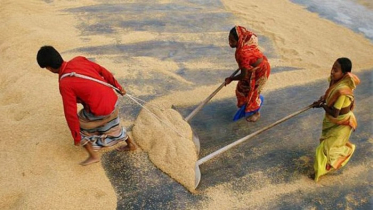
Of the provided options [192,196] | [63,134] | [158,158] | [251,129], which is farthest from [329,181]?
[63,134]

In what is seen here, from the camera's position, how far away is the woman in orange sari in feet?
11.3

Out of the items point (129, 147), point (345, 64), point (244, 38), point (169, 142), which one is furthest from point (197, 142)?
point (345, 64)

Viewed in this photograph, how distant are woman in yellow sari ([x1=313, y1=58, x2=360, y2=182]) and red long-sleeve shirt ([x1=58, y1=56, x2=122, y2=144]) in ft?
6.34

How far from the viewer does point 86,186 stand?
2.80 metres

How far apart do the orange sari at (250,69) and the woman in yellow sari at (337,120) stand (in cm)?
72

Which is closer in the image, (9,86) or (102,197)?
(102,197)

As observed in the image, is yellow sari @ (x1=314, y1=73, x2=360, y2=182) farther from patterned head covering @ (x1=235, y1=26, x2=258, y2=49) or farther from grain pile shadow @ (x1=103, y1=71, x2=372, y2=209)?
patterned head covering @ (x1=235, y1=26, x2=258, y2=49)

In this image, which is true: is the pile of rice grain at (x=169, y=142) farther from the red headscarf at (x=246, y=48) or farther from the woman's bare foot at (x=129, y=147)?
the red headscarf at (x=246, y=48)

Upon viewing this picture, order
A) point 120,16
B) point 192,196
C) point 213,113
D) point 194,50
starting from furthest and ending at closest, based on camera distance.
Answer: point 120,16 < point 194,50 < point 213,113 < point 192,196

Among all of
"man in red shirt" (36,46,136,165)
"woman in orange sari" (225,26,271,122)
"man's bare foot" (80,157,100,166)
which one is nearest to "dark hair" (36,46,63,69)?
"man in red shirt" (36,46,136,165)

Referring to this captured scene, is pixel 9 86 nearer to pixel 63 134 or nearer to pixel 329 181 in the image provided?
pixel 63 134

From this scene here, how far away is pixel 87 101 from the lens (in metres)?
2.57

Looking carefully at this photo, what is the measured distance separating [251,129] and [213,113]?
20.1 inches

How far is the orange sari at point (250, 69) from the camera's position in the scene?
3.45 metres
